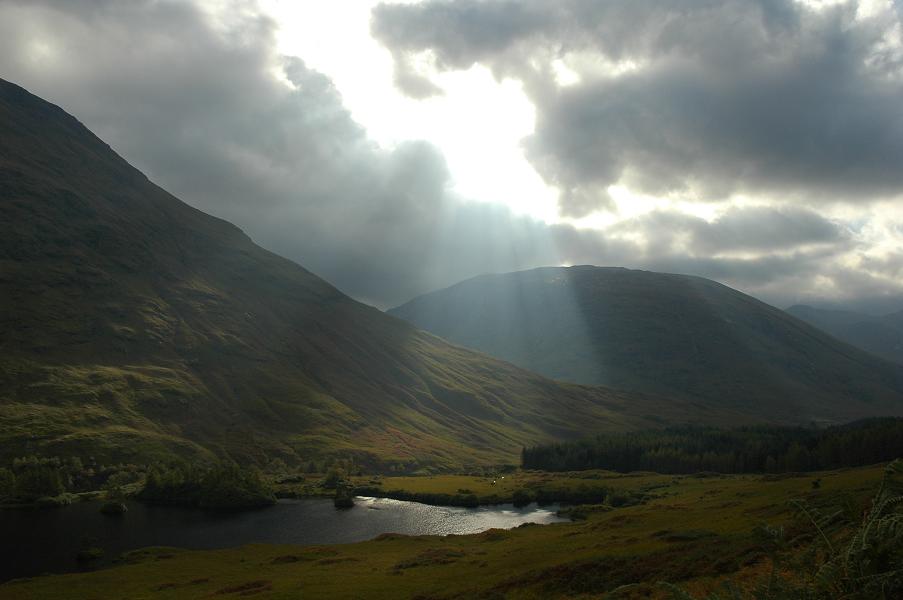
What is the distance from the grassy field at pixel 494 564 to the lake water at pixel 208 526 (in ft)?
49.5

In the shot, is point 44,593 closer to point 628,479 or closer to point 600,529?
point 600,529

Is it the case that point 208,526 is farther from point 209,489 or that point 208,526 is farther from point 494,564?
point 494,564

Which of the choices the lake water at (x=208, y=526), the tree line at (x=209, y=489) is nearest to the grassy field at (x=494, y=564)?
the lake water at (x=208, y=526)

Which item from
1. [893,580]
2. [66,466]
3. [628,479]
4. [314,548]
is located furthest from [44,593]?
[628,479]

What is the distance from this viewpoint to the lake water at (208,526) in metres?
107

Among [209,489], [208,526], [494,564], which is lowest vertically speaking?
[208,526]

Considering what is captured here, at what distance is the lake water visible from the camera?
10700 cm

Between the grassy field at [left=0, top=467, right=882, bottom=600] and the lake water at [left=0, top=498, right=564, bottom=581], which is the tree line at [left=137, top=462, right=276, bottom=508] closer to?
the lake water at [left=0, top=498, right=564, bottom=581]

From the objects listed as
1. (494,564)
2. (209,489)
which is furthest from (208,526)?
(494,564)

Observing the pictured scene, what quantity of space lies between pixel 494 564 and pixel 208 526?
301ft

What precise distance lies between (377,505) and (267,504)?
106ft

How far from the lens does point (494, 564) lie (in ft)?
245

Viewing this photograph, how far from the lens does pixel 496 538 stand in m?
105

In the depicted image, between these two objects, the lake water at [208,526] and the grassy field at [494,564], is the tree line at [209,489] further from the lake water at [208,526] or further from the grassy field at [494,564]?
the grassy field at [494,564]
